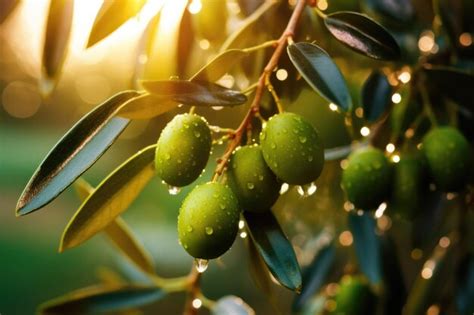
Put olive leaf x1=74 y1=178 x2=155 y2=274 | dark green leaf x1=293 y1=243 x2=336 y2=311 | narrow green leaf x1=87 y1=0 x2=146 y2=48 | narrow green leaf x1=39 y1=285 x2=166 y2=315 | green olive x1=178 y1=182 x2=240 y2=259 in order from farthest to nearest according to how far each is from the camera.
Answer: dark green leaf x1=293 y1=243 x2=336 y2=311 < olive leaf x1=74 y1=178 x2=155 y2=274 < narrow green leaf x1=39 y1=285 x2=166 y2=315 < narrow green leaf x1=87 y1=0 x2=146 y2=48 < green olive x1=178 y1=182 x2=240 y2=259

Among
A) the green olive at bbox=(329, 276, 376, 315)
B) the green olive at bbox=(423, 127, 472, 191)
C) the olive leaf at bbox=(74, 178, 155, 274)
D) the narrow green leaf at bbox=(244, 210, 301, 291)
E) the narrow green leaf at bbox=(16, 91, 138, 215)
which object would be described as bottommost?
the green olive at bbox=(329, 276, 376, 315)

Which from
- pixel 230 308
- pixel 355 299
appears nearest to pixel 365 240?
pixel 355 299

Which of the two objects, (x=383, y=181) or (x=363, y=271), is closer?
(x=383, y=181)

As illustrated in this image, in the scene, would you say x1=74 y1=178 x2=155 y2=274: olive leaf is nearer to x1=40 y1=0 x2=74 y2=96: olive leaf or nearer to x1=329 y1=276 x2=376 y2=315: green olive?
x1=40 y1=0 x2=74 y2=96: olive leaf

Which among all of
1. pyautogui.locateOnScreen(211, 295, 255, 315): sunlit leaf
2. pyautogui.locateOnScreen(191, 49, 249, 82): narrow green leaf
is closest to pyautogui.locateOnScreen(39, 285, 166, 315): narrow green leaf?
pyautogui.locateOnScreen(211, 295, 255, 315): sunlit leaf

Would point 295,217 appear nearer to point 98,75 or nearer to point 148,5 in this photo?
point 148,5

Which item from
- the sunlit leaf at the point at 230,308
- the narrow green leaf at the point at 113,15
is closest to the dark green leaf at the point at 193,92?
the narrow green leaf at the point at 113,15

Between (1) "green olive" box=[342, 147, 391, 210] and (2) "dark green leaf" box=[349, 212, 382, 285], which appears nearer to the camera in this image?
(1) "green olive" box=[342, 147, 391, 210]

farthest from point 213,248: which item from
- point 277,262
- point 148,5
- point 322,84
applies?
point 148,5
